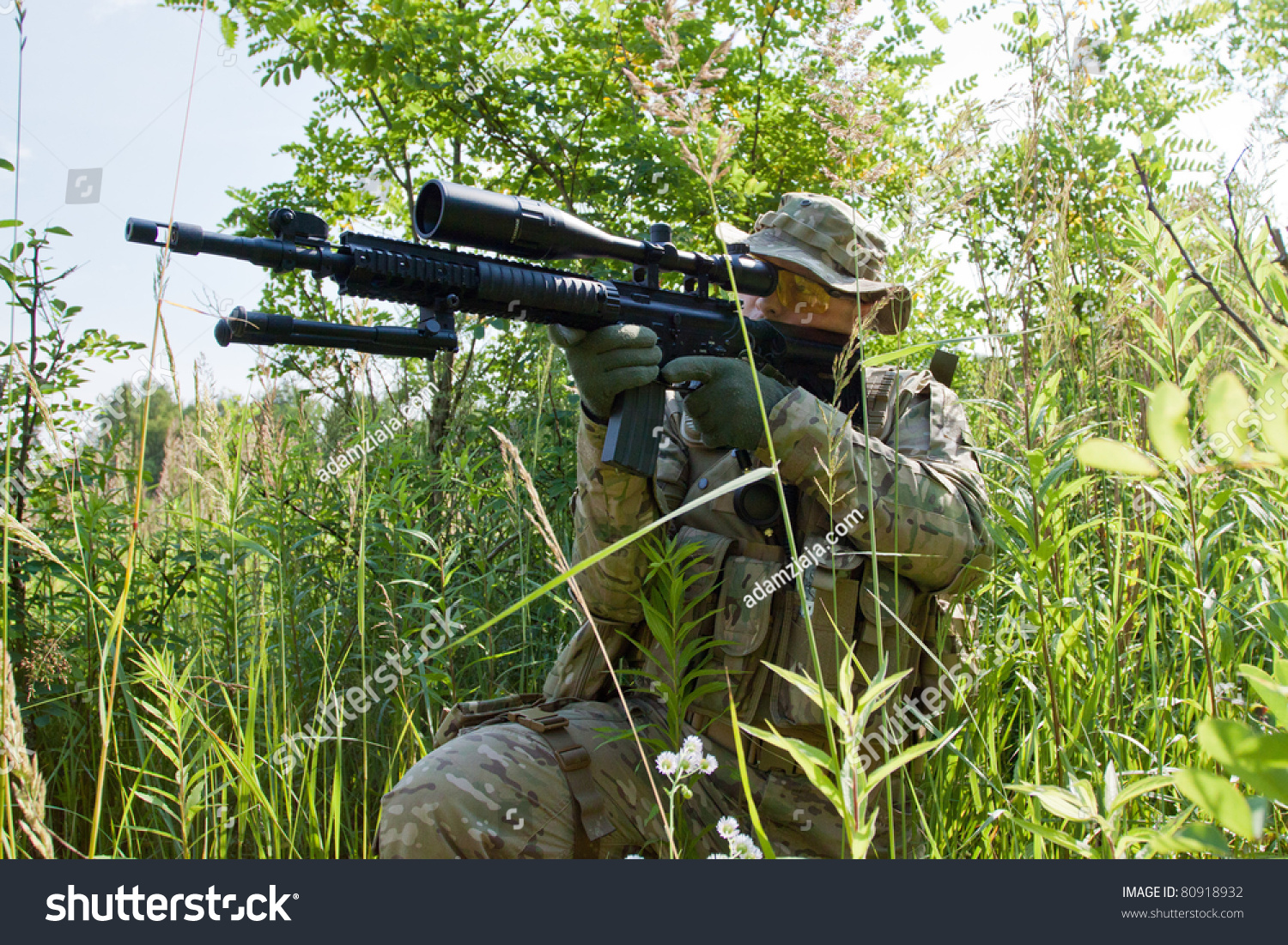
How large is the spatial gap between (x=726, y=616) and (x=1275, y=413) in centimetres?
177

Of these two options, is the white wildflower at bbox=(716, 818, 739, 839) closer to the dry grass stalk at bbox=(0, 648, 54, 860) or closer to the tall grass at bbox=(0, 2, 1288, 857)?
the tall grass at bbox=(0, 2, 1288, 857)

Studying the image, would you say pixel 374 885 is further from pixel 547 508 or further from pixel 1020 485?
pixel 547 508

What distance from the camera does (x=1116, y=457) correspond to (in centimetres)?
52

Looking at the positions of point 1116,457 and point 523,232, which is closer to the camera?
point 1116,457

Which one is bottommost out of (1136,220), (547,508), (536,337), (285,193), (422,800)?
(422,800)

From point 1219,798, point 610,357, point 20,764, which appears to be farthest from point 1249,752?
point 610,357

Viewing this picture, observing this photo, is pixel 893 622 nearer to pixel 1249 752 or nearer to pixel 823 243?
pixel 823 243

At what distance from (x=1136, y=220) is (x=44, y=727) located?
3129 mm

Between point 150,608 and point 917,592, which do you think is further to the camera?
point 150,608

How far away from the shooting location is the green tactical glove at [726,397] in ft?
6.98

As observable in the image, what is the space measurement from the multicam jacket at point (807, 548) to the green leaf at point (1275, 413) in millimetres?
1309

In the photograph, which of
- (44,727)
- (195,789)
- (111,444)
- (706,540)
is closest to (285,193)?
(111,444)

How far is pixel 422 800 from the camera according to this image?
196 cm

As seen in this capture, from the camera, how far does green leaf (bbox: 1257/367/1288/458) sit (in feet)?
1.65
